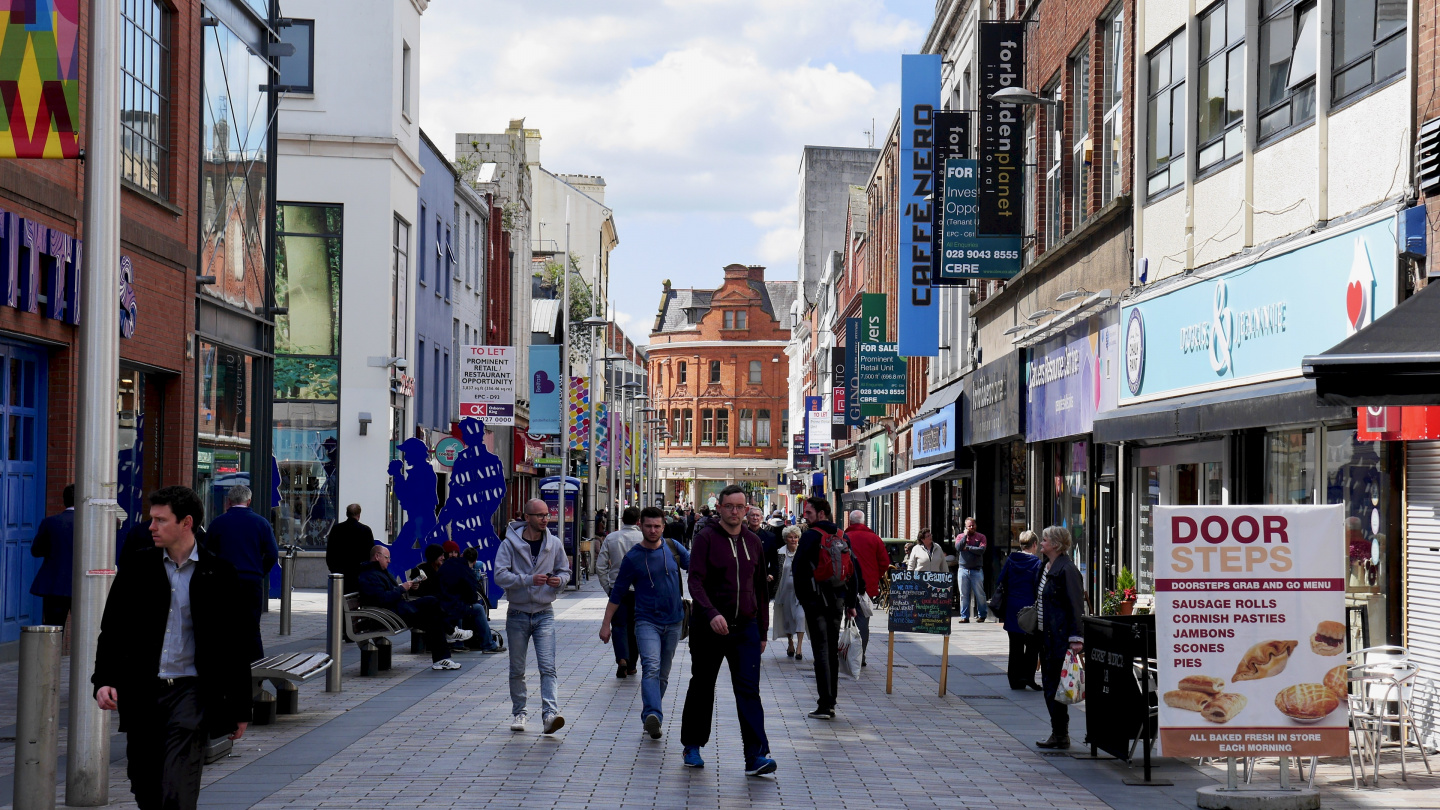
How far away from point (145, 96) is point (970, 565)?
46.8ft

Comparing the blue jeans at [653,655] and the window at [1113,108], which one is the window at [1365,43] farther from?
the blue jeans at [653,655]

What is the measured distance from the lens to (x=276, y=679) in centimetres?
1210

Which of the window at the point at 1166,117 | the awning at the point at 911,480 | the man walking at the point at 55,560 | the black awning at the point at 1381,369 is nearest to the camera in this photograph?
the black awning at the point at 1381,369

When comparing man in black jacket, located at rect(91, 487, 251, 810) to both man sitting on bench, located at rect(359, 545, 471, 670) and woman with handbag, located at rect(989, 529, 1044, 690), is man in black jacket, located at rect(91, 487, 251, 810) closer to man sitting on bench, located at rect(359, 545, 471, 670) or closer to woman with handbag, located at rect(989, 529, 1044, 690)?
woman with handbag, located at rect(989, 529, 1044, 690)

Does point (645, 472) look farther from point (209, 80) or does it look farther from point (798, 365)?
point (209, 80)

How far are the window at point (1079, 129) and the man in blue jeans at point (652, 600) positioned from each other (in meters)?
11.5

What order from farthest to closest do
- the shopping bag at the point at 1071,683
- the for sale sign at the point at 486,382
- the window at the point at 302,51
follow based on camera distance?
the for sale sign at the point at 486,382 → the window at the point at 302,51 → the shopping bag at the point at 1071,683

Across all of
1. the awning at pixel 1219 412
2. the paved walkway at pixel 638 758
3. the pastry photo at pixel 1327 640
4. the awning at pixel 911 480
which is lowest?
the paved walkway at pixel 638 758

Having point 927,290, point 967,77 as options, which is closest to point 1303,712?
point 967,77

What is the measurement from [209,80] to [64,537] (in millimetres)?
8721

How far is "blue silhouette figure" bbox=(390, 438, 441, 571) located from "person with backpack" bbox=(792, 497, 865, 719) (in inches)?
342

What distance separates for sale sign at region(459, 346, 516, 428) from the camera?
34500 millimetres

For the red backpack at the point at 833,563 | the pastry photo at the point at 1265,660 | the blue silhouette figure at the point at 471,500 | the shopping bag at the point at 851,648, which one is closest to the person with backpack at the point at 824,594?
the red backpack at the point at 833,563

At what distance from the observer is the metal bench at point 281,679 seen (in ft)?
39.1
